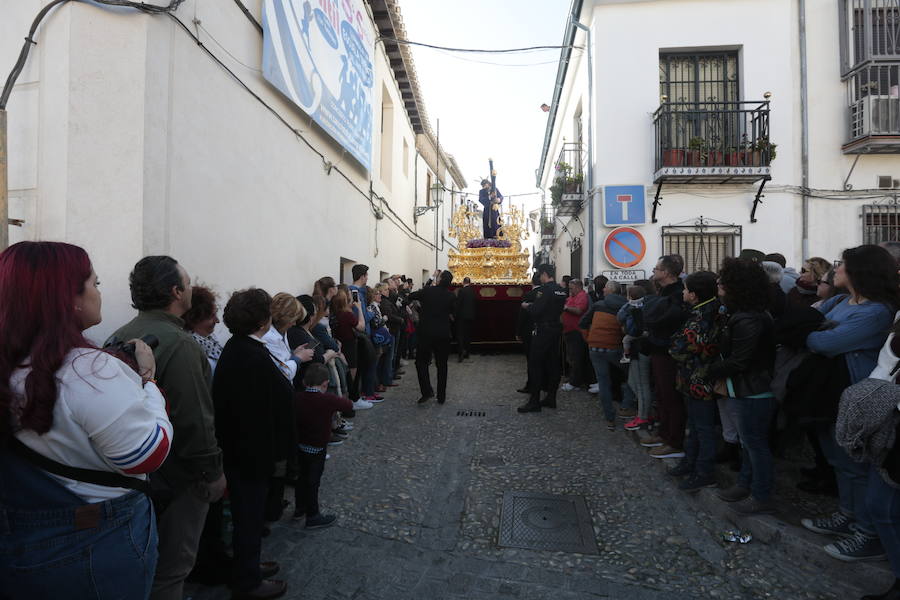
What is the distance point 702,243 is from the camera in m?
9.62

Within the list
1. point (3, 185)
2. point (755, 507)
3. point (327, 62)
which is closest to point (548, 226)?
point (327, 62)

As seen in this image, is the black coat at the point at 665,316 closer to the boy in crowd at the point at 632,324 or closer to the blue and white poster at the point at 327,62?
the boy in crowd at the point at 632,324

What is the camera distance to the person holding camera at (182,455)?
211cm

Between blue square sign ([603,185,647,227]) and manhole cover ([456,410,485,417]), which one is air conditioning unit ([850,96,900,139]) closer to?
blue square sign ([603,185,647,227])

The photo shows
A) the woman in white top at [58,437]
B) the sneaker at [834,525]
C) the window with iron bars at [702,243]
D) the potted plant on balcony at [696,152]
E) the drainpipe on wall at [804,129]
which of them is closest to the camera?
the woman in white top at [58,437]

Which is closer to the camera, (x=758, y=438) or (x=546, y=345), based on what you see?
(x=758, y=438)

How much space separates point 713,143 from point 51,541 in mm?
10706

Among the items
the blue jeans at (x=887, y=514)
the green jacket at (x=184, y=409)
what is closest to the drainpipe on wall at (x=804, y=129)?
the blue jeans at (x=887, y=514)

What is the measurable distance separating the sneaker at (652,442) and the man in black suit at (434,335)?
2.66 meters

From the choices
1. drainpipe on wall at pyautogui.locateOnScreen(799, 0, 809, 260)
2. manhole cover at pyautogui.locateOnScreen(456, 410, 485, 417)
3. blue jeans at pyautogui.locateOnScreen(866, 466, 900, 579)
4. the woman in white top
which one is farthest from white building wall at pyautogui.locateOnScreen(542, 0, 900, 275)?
the woman in white top

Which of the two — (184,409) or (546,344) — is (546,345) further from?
(184,409)

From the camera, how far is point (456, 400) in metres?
7.08

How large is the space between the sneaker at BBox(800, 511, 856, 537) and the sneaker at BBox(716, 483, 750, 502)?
42cm

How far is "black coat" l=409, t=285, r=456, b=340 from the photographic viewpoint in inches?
269
